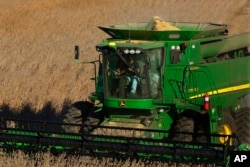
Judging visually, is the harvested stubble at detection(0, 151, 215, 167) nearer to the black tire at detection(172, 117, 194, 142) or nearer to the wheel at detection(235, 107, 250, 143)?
the black tire at detection(172, 117, 194, 142)

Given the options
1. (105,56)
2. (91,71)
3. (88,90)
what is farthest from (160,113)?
(91,71)

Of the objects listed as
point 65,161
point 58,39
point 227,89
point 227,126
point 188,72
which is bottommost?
point 65,161

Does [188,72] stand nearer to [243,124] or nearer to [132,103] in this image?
[132,103]

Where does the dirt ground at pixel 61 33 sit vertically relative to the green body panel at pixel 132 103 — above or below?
above

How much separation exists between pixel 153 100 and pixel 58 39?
1056 centimetres

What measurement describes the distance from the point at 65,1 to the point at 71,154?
65.4ft

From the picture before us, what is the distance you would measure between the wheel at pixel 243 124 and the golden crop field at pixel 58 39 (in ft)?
7.68

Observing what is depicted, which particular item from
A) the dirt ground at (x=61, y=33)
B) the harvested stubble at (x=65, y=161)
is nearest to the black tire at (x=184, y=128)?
the harvested stubble at (x=65, y=161)

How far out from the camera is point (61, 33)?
64.8ft

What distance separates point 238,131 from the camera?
8820 mm

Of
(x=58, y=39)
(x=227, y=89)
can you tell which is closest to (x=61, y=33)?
(x=58, y=39)

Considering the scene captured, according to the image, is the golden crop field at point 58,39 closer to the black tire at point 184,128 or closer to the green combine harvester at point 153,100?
the green combine harvester at point 153,100

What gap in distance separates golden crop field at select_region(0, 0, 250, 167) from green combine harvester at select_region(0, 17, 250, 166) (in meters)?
0.25

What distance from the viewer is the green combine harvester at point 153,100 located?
7.39 meters
